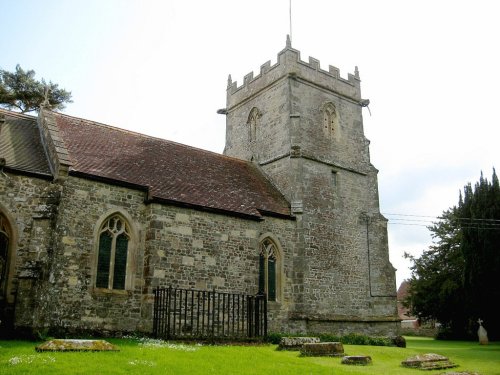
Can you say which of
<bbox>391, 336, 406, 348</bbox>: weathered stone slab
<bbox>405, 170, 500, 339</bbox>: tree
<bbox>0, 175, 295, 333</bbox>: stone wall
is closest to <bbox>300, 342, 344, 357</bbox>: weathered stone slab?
<bbox>0, 175, 295, 333</bbox>: stone wall

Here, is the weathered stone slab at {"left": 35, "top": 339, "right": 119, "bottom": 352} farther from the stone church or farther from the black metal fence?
the black metal fence

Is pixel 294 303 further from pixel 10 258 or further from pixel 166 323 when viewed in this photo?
pixel 10 258

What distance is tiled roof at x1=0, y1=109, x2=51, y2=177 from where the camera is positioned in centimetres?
1534

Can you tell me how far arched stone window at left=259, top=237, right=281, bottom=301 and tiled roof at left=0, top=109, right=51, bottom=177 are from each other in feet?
29.0

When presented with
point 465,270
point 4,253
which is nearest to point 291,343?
point 4,253

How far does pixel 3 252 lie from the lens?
14.3 m

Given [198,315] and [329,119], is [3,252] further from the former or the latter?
[329,119]

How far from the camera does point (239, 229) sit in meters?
18.4

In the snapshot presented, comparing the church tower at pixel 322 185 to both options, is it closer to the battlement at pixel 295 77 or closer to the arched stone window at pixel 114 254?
the battlement at pixel 295 77

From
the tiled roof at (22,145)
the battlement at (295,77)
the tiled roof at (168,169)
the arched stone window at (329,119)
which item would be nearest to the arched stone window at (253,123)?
the battlement at (295,77)

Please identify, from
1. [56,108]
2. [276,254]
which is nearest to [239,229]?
[276,254]

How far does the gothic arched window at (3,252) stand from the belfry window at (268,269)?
918cm

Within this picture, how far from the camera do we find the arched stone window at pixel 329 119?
24453 mm

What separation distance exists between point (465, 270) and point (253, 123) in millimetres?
15503
